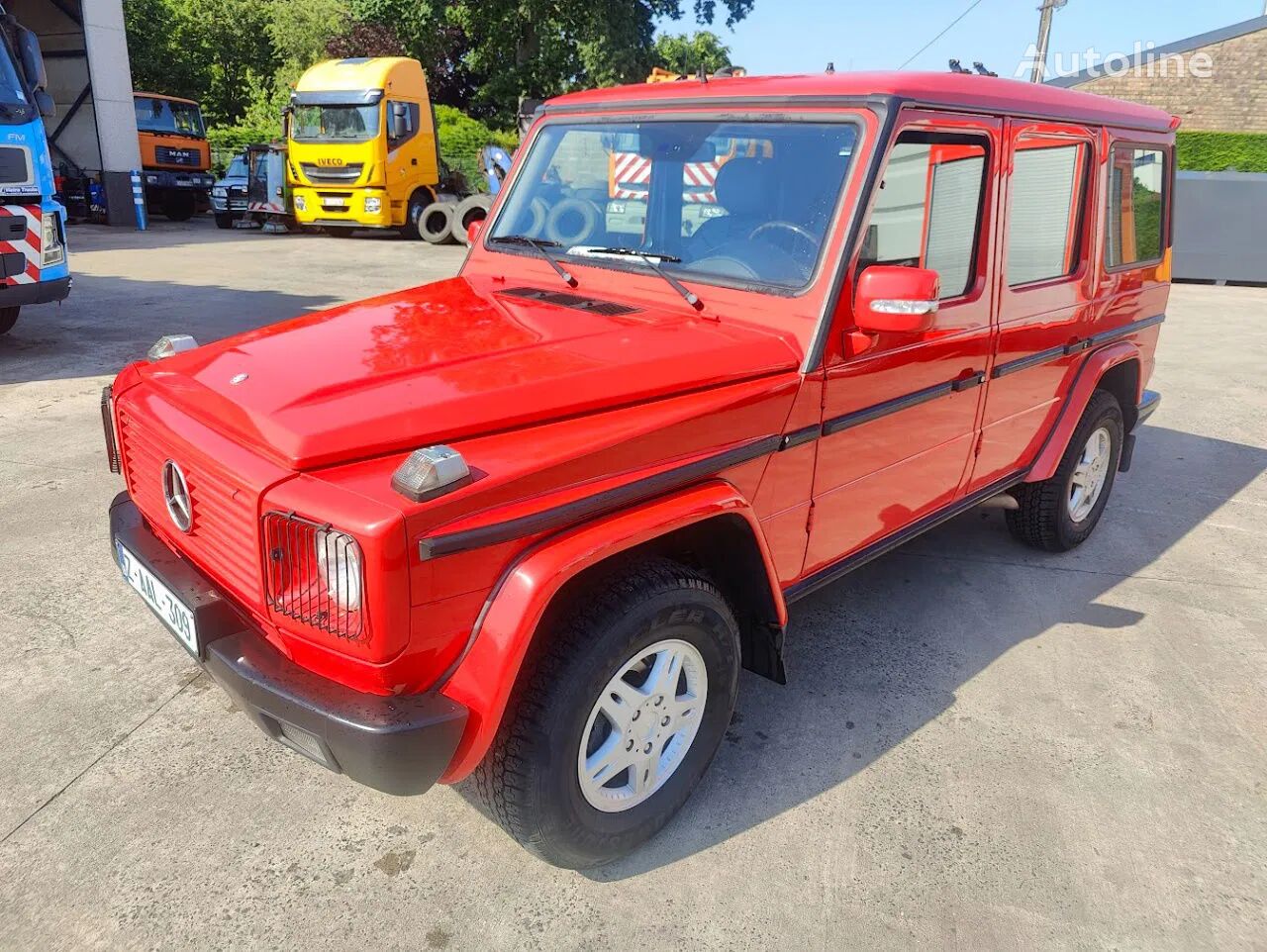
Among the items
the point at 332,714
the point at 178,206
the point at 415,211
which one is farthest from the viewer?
the point at 178,206

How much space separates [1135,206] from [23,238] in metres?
7.86

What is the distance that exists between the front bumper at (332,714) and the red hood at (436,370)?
1.53 ft

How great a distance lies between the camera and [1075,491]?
446 centimetres

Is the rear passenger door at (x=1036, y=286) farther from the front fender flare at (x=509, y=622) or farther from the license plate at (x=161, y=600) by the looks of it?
the license plate at (x=161, y=600)

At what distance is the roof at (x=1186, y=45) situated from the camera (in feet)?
74.2

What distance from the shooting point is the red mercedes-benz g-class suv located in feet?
6.55

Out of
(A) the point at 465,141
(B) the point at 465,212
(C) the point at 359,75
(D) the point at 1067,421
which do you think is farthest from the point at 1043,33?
(A) the point at 465,141

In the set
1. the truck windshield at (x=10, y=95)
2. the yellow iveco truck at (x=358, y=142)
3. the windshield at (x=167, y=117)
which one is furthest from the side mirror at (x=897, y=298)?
the windshield at (x=167, y=117)

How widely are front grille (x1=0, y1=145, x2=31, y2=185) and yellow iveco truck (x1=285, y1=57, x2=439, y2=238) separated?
1039cm

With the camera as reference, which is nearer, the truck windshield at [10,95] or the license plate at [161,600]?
the license plate at [161,600]

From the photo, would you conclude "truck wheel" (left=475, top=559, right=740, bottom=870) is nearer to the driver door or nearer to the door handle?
the driver door

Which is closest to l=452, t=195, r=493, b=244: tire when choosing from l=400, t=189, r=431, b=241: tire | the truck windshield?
l=400, t=189, r=431, b=241: tire

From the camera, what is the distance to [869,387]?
2.85 m

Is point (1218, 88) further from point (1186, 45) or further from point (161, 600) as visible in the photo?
point (161, 600)
